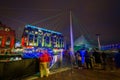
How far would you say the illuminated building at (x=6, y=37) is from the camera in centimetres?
3055

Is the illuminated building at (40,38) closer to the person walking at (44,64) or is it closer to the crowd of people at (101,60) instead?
the crowd of people at (101,60)

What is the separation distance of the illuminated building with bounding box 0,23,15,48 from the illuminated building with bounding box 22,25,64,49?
14.6 ft

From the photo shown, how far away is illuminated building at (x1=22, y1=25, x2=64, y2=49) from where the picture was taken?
38069 millimetres

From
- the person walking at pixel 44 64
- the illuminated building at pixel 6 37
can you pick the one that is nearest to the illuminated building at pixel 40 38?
the illuminated building at pixel 6 37

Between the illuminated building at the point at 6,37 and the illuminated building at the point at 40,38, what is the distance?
4.45 m

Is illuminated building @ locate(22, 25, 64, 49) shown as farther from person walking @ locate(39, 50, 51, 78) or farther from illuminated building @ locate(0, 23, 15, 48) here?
person walking @ locate(39, 50, 51, 78)

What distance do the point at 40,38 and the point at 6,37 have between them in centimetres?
1502

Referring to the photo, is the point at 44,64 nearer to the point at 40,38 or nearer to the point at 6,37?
the point at 6,37

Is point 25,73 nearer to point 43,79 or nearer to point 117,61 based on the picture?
point 43,79

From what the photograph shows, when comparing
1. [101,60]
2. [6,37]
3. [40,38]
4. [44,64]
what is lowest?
[101,60]

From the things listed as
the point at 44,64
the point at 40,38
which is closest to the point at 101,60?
the point at 44,64

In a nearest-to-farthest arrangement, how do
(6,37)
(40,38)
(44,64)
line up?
1. (44,64)
2. (6,37)
3. (40,38)

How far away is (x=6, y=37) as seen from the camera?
3158 centimetres

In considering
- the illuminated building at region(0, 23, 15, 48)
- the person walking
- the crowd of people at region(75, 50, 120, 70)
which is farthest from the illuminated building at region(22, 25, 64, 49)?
the person walking
